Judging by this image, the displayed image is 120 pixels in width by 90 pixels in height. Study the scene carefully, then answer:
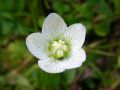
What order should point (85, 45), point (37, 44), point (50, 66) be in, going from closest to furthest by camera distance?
point (50, 66)
point (37, 44)
point (85, 45)

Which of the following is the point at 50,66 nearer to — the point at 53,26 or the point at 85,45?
the point at 53,26

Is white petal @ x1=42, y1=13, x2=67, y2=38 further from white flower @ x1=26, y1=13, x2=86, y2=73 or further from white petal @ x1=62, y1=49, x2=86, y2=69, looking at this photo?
white petal @ x1=62, y1=49, x2=86, y2=69

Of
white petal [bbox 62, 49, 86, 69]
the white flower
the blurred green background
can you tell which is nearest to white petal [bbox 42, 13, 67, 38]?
the white flower

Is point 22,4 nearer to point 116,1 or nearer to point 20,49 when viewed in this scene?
point 20,49

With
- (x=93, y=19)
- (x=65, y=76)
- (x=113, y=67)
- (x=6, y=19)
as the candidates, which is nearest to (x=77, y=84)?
(x=65, y=76)

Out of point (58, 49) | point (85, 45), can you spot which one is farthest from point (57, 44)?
point (85, 45)

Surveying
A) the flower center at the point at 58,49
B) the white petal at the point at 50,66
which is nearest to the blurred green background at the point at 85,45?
the flower center at the point at 58,49

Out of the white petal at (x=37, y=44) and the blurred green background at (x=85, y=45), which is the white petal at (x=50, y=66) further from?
the blurred green background at (x=85, y=45)
